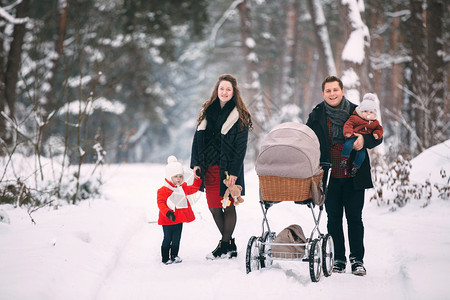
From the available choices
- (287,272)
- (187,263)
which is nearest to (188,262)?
(187,263)

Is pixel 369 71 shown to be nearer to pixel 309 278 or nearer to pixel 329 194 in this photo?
pixel 329 194

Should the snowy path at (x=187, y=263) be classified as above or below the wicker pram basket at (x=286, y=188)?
below

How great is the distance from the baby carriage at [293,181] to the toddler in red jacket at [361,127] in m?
0.24

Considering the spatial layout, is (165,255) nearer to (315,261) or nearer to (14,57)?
(315,261)

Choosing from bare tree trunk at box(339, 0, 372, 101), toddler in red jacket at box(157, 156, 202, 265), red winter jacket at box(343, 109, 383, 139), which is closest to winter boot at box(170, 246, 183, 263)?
toddler in red jacket at box(157, 156, 202, 265)

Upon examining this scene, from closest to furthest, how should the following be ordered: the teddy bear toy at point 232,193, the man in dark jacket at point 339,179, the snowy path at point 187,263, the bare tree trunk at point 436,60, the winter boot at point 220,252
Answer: the snowy path at point 187,263, the man in dark jacket at point 339,179, the teddy bear toy at point 232,193, the winter boot at point 220,252, the bare tree trunk at point 436,60

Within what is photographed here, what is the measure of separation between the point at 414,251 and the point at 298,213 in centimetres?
281

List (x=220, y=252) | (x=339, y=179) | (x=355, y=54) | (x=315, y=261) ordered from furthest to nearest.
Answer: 1. (x=355, y=54)
2. (x=220, y=252)
3. (x=339, y=179)
4. (x=315, y=261)

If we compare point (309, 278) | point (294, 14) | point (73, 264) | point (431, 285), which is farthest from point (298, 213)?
point (294, 14)

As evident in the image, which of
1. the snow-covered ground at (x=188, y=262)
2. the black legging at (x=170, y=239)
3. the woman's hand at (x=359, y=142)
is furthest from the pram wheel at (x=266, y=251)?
the woman's hand at (x=359, y=142)

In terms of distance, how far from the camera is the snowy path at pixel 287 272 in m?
3.54

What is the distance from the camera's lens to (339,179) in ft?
13.6

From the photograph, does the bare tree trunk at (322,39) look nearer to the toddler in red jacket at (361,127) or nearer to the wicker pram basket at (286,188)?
the toddler in red jacket at (361,127)

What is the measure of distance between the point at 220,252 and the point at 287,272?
3.02 feet
